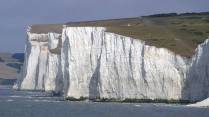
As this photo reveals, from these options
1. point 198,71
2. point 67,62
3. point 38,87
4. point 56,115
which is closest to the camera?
point 56,115

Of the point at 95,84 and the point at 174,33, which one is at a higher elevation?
the point at 174,33

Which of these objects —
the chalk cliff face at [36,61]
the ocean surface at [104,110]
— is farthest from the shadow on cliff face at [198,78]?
the chalk cliff face at [36,61]

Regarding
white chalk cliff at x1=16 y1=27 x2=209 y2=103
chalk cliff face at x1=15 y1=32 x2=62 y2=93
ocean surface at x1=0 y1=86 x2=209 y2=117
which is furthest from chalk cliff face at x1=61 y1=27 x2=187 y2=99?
chalk cliff face at x1=15 y1=32 x2=62 y2=93

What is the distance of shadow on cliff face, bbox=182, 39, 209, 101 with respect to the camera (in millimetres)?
93938

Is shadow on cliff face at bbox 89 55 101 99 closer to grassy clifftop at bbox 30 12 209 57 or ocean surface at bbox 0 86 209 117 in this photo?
grassy clifftop at bbox 30 12 209 57

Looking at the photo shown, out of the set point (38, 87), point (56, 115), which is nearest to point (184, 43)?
point (56, 115)

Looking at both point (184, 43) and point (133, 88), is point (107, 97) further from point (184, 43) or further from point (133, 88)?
point (184, 43)

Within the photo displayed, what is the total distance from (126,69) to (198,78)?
832 cm

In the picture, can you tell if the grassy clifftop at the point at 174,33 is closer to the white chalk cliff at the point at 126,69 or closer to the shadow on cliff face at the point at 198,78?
the white chalk cliff at the point at 126,69

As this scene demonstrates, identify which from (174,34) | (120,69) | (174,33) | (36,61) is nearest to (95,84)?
(120,69)

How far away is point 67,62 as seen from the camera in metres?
111

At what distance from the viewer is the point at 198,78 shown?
311 feet

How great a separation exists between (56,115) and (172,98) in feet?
77.8

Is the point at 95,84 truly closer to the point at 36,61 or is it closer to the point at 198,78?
the point at 198,78
